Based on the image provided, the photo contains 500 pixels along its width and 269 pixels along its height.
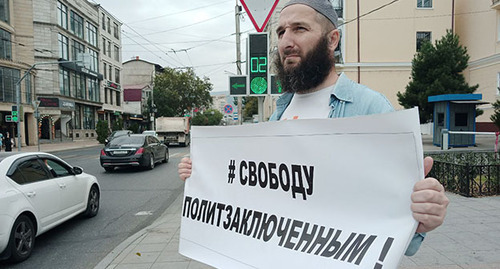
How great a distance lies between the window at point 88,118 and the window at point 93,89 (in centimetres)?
146

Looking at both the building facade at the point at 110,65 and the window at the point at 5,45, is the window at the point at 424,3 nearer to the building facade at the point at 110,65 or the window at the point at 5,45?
the window at the point at 5,45

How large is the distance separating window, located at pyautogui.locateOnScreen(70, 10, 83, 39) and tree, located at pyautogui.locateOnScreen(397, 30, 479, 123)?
126ft

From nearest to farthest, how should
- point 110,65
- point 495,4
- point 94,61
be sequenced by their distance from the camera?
1. point 495,4
2. point 94,61
3. point 110,65

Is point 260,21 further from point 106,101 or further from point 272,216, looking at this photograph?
point 106,101

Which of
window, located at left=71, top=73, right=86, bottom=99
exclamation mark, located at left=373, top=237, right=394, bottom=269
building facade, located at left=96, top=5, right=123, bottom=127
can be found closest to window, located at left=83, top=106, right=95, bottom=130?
building facade, located at left=96, top=5, right=123, bottom=127

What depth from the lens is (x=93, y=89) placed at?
1783 inches

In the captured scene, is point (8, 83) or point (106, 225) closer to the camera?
point (106, 225)

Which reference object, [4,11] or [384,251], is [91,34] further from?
[384,251]

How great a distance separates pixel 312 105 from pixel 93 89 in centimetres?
4917

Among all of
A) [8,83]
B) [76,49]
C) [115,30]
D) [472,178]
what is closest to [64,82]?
[76,49]

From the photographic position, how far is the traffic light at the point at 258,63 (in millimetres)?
4995

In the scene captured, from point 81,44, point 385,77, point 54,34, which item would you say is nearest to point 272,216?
point 385,77

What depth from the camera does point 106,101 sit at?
165 ft

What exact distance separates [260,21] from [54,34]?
3838 cm
